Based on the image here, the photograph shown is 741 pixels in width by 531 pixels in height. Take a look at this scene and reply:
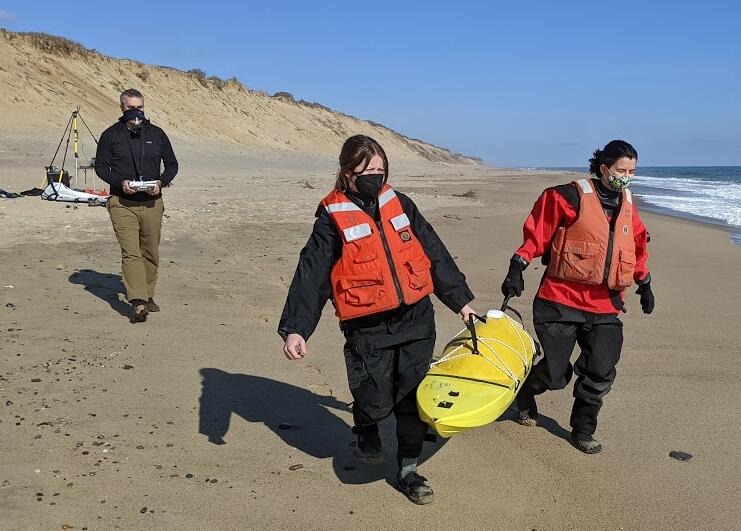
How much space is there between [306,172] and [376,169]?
28.4 metres

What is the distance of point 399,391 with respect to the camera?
3682mm

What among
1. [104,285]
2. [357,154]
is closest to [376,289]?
[357,154]

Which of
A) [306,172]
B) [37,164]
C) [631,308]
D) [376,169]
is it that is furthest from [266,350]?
[306,172]

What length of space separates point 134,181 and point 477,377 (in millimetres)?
4121

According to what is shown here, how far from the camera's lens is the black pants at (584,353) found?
423 centimetres

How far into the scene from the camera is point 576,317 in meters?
4.23

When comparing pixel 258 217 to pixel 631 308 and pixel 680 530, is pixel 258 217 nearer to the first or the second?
pixel 631 308

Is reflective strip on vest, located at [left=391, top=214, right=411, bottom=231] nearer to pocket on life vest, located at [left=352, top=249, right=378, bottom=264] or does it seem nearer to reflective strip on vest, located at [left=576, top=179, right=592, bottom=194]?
pocket on life vest, located at [left=352, top=249, right=378, bottom=264]

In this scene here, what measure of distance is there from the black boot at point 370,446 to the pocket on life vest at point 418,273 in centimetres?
86

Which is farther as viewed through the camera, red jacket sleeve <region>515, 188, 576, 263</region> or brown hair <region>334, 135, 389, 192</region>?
red jacket sleeve <region>515, 188, 576, 263</region>

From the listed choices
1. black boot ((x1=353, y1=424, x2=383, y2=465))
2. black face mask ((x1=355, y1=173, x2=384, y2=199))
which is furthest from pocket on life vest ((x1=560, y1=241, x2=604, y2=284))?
black boot ((x1=353, y1=424, x2=383, y2=465))

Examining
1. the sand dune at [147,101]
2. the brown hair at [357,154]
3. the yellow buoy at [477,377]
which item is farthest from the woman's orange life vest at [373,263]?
the sand dune at [147,101]

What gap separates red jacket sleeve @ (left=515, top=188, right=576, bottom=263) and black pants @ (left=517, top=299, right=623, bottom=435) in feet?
1.11

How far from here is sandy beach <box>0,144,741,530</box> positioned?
11.3 feet
